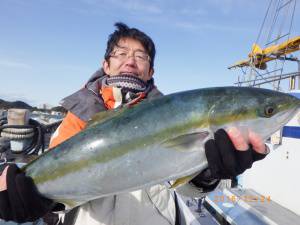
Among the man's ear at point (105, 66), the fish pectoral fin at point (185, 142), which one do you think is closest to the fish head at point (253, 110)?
the fish pectoral fin at point (185, 142)

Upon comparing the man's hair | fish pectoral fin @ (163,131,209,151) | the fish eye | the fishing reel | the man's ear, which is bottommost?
the fishing reel

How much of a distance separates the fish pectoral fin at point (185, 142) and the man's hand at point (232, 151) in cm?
7

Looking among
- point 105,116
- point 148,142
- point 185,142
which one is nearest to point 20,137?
point 105,116

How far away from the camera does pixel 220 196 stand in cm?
591

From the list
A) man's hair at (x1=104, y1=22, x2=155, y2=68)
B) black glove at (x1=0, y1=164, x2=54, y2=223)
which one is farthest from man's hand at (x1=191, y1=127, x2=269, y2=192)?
man's hair at (x1=104, y1=22, x2=155, y2=68)

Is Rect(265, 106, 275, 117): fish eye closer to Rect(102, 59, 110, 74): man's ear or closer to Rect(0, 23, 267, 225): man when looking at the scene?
Rect(0, 23, 267, 225): man

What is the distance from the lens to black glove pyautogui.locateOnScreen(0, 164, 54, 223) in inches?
79.0

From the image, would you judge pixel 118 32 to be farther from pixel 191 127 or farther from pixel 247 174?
pixel 247 174

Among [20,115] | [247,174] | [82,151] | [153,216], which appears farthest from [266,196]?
[82,151]

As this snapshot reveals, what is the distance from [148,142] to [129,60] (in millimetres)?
1190

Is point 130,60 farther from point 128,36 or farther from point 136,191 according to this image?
point 136,191

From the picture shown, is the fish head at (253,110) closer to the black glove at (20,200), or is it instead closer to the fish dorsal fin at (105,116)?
the fish dorsal fin at (105,116)

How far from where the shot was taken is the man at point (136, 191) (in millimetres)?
2045

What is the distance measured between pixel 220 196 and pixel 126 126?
175 inches
